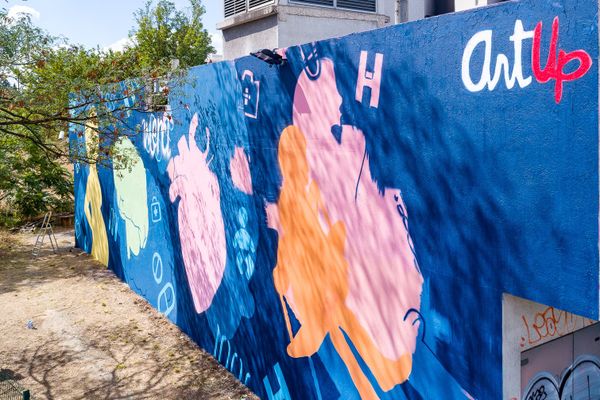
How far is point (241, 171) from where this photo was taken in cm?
730

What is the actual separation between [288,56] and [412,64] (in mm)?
1925

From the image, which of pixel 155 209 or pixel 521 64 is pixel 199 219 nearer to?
pixel 155 209

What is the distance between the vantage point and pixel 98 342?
9.42 metres

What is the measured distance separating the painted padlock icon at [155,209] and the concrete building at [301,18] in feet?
12.1

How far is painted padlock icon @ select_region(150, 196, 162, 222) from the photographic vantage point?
1028cm

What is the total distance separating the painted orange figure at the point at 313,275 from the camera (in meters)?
5.43

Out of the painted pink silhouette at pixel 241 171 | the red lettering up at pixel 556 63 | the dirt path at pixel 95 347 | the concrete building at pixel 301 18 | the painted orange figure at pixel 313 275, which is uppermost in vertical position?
the concrete building at pixel 301 18

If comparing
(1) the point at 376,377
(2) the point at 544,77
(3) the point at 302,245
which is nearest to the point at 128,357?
(3) the point at 302,245

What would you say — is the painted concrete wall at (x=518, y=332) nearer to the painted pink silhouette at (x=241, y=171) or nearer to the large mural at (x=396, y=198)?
the large mural at (x=396, y=198)

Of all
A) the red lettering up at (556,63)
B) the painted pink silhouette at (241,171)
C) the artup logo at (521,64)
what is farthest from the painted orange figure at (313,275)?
the red lettering up at (556,63)

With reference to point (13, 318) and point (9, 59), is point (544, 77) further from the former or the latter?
point (13, 318)

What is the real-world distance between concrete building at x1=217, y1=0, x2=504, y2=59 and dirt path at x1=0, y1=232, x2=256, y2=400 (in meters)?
5.59

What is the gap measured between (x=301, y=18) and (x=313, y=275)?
6.86m

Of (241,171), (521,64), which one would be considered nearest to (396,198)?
(521,64)
